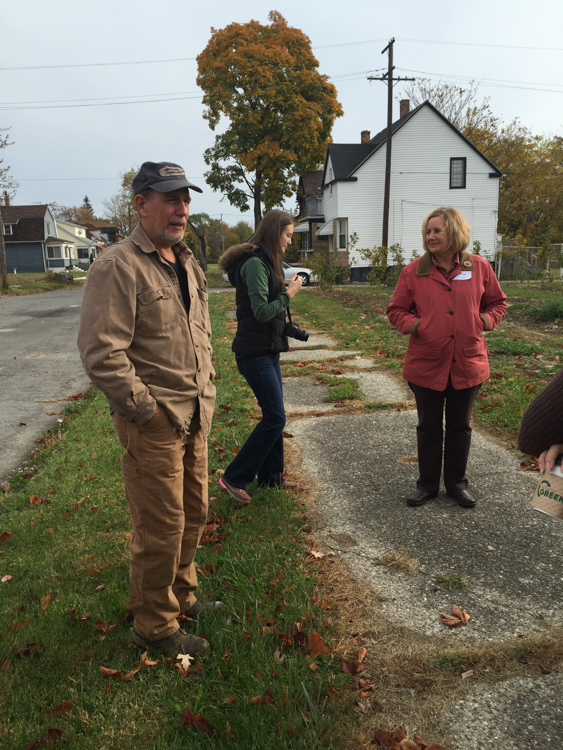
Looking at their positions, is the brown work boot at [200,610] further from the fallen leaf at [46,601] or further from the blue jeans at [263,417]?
the blue jeans at [263,417]

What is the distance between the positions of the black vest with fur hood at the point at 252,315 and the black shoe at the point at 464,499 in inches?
67.3

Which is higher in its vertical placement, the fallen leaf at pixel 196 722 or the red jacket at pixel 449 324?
the red jacket at pixel 449 324

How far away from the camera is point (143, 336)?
104 inches

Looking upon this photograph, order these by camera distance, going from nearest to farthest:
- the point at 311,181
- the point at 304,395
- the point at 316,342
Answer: the point at 304,395 → the point at 316,342 → the point at 311,181

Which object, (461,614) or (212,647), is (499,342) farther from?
(212,647)

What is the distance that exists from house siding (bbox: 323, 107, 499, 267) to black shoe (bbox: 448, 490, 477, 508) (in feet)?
96.8

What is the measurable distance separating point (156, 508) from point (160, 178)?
1480mm

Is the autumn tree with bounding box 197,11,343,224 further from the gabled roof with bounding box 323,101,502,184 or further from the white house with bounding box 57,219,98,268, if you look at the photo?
the white house with bounding box 57,219,98,268

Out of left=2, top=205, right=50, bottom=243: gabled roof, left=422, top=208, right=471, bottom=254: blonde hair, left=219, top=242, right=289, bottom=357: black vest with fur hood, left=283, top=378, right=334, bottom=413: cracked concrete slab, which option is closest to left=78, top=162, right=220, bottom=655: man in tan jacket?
left=219, top=242, right=289, bottom=357: black vest with fur hood

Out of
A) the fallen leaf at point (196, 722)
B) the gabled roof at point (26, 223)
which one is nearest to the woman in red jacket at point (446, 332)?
the fallen leaf at point (196, 722)

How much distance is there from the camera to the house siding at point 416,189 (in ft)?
108

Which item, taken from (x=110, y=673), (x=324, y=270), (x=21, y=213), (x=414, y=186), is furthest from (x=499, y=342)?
(x=21, y=213)

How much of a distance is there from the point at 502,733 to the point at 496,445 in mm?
3504

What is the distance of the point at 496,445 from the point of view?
18.1 ft
